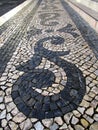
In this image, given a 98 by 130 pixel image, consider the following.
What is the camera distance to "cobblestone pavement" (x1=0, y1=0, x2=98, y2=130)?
9.09ft

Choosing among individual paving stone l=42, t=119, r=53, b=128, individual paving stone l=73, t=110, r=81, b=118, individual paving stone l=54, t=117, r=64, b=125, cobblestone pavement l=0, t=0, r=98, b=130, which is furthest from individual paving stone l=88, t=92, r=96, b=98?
individual paving stone l=42, t=119, r=53, b=128

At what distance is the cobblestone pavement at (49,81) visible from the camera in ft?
9.09

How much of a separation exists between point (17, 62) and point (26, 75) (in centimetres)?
75

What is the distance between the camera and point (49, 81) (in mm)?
3686

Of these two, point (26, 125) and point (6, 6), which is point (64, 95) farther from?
point (6, 6)

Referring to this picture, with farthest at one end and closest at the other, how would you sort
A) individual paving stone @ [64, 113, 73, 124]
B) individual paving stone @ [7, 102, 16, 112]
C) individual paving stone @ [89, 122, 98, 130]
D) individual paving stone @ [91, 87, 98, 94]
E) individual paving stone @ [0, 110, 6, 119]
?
individual paving stone @ [91, 87, 98, 94] → individual paving stone @ [7, 102, 16, 112] → individual paving stone @ [0, 110, 6, 119] → individual paving stone @ [64, 113, 73, 124] → individual paving stone @ [89, 122, 98, 130]

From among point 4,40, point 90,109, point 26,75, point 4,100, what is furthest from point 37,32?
point 90,109

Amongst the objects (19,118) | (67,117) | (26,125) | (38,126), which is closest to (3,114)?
(19,118)

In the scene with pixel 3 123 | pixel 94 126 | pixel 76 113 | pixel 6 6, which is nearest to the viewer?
pixel 94 126

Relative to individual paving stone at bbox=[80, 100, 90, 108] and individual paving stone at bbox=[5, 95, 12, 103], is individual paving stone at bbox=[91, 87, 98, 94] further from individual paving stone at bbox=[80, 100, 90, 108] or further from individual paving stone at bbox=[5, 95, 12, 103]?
individual paving stone at bbox=[5, 95, 12, 103]

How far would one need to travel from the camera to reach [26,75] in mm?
3961

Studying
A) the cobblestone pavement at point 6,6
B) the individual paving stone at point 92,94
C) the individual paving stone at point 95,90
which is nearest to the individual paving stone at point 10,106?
the individual paving stone at point 92,94

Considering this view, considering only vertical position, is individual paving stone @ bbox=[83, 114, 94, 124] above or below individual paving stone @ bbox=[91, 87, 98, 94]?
below

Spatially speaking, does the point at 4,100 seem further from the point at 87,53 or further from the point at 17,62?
the point at 87,53
